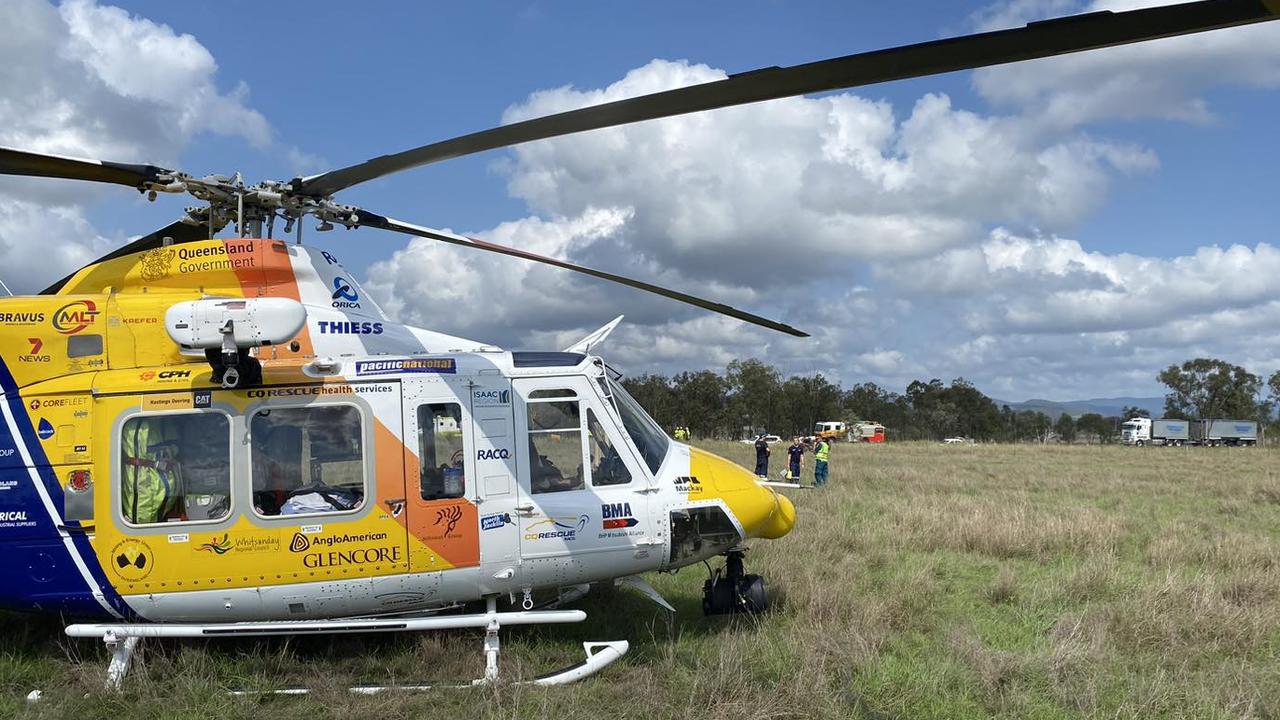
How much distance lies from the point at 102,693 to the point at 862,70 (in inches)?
262

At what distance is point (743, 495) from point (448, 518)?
8.57 ft

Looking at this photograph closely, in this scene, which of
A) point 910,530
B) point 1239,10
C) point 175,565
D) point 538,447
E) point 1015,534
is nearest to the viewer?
point 1239,10

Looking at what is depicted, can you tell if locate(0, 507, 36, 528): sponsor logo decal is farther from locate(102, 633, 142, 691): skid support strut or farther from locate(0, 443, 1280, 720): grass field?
locate(0, 443, 1280, 720): grass field

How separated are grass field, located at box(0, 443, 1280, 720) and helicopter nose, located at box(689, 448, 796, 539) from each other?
3.27 feet

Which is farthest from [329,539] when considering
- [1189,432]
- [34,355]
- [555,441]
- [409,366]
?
[1189,432]

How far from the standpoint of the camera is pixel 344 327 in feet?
23.6

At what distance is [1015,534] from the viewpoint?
11.9m

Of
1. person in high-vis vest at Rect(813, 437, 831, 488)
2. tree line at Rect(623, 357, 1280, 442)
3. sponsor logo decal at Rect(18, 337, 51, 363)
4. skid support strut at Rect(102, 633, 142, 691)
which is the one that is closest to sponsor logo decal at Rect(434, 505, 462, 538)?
skid support strut at Rect(102, 633, 142, 691)

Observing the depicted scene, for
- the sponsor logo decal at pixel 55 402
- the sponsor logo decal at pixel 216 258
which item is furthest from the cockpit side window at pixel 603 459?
the sponsor logo decal at pixel 55 402

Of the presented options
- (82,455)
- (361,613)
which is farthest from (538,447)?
(82,455)

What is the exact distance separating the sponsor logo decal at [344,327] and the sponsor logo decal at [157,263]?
1.39 metres

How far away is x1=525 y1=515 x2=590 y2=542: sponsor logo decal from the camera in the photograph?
677cm

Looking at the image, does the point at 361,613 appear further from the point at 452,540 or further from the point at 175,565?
the point at 175,565

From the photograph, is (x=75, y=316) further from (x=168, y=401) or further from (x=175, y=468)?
(x=175, y=468)
